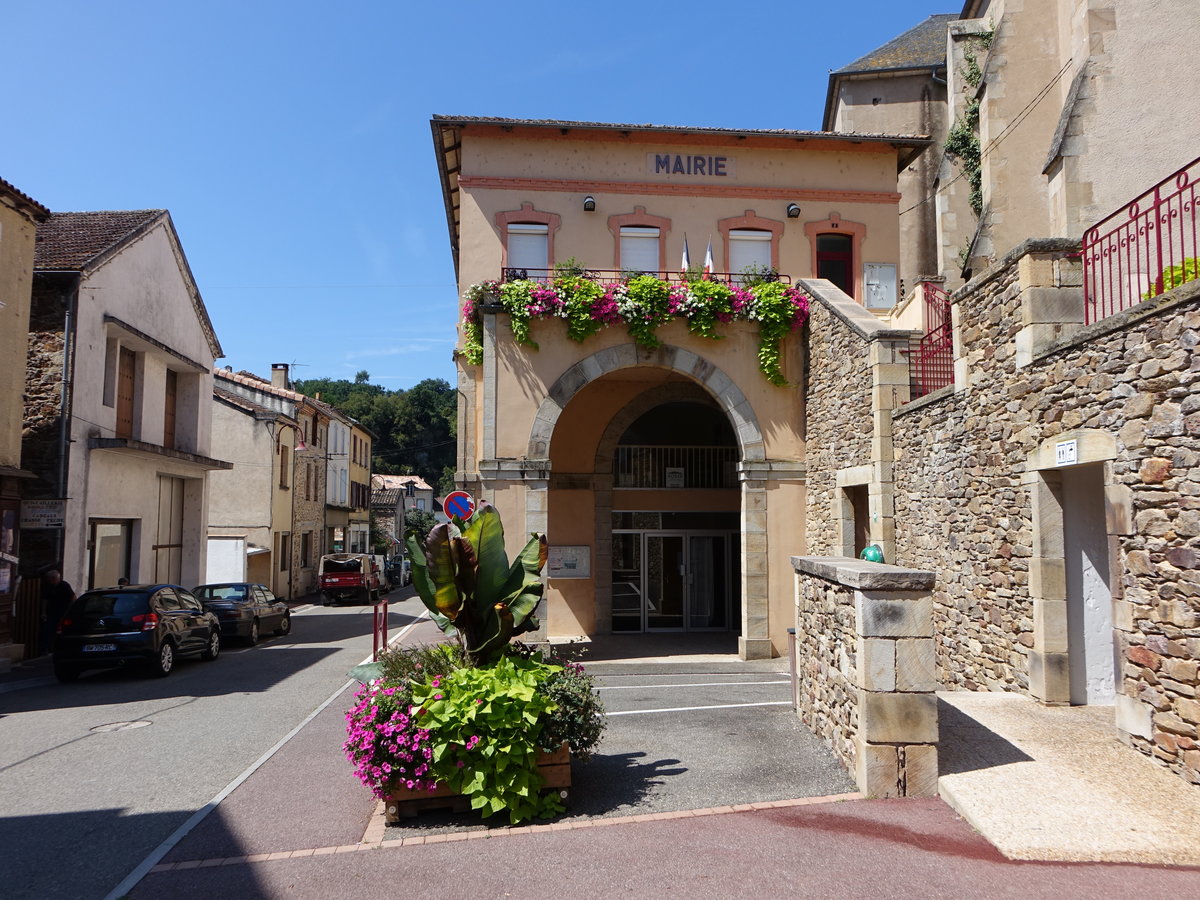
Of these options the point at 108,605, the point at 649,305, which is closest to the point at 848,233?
the point at 649,305

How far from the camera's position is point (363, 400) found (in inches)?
3196

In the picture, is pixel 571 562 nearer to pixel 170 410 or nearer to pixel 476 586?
pixel 170 410

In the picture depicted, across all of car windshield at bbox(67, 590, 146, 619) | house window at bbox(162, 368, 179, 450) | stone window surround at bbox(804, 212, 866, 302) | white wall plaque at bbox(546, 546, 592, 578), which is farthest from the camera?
house window at bbox(162, 368, 179, 450)

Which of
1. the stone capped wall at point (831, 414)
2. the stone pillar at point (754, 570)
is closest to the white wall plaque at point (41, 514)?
the stone pillar at point (754, 570)

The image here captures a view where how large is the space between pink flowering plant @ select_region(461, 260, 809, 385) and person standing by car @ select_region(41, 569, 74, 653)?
8.38m

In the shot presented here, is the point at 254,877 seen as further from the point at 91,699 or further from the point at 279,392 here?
the point at 279,392

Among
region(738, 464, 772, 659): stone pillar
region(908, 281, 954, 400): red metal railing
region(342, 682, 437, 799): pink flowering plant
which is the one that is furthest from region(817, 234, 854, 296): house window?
region(342, 682, 437, 799): pink flowering plant

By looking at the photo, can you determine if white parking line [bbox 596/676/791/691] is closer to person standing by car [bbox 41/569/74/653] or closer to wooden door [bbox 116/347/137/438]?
person standing by car [bbox 41/569/74/653]

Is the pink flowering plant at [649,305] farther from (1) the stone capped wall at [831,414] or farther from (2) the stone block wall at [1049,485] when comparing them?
(2) the stone block wall at [1049,485]

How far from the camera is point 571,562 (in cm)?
1839

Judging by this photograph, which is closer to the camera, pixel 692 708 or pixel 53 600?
pixel 692 708

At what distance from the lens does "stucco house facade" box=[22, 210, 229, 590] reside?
16344mm

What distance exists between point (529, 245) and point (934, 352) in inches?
328

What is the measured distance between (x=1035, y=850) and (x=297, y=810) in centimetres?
481
